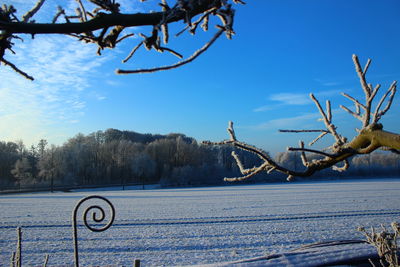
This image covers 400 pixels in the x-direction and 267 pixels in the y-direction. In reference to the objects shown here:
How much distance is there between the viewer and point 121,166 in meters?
72.1

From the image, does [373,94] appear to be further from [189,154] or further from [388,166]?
[388,166]

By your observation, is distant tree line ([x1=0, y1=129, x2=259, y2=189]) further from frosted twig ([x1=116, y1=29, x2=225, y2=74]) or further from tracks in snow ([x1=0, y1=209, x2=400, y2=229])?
frosted twig ([x1=116, y1=29, x2=225, y2=74])

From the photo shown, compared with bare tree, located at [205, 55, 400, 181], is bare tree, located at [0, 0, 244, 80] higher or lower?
higher

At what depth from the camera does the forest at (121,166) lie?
66.2 meters

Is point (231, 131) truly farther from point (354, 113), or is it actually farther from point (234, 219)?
point (234, 219)

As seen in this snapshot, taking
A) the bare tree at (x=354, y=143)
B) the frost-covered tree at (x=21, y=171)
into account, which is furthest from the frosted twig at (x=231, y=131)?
the frost-covered tree at (x=21, y=171)

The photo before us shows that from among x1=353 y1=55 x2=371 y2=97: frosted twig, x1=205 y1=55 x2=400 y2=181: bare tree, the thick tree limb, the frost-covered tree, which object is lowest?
x1=205 y1=55 x2=400 y2=181: bare tree

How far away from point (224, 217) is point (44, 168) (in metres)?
58.6

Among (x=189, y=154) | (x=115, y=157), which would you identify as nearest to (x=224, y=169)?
(x=189, y=154)

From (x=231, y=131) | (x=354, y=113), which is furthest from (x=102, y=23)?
(x=354, y=113)

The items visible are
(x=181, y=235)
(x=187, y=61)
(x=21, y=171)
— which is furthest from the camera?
(x=21, y=171)

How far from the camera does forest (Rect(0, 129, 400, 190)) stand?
6619 centimetres

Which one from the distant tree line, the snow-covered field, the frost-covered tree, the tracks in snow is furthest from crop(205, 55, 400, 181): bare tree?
the frost-covered tree

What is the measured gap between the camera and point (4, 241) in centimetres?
1231
